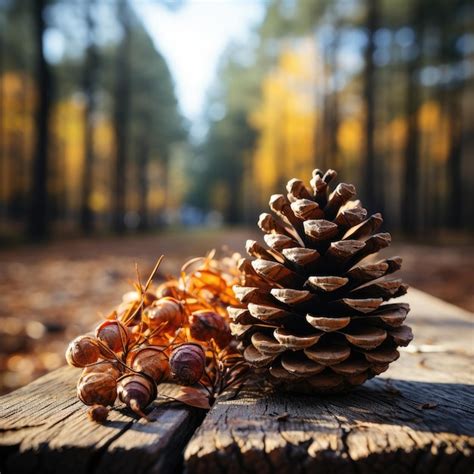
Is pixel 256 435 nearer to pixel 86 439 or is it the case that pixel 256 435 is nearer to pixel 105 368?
A: pixel 86 439

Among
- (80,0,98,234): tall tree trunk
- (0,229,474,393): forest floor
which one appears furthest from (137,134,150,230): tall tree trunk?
(0,229,474,393): forest floor

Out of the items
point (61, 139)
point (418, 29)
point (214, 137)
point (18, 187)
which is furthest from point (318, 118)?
point (214, 137)

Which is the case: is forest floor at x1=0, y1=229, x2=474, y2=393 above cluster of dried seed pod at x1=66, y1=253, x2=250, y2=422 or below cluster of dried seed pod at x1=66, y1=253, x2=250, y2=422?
below

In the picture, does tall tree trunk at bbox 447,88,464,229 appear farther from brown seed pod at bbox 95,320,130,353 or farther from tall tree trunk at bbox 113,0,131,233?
brown seed pod at bbox 95,320,130,353

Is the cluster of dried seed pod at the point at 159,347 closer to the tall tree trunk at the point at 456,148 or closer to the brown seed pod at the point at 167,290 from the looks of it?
the brown seed pod at the point at 167,290

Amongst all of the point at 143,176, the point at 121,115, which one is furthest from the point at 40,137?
the point at 143,176

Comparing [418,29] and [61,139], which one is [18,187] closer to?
[61,139]
